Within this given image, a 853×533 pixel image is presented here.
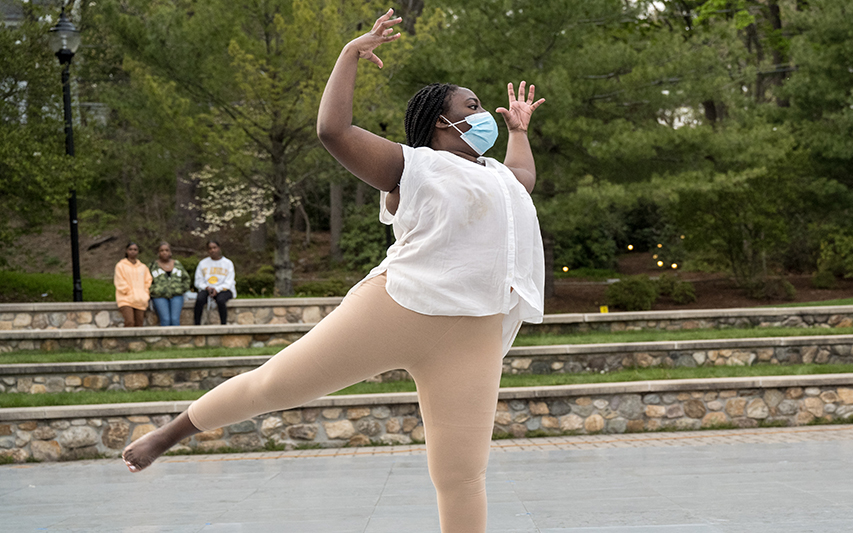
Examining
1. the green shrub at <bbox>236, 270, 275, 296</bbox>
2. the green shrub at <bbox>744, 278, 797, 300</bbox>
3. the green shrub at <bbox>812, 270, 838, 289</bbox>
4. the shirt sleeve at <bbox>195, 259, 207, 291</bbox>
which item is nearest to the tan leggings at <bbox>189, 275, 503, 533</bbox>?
the shirt sleeve at <bbox>195, 259, 207, 291</bbox>

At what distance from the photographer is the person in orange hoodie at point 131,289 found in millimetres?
10547

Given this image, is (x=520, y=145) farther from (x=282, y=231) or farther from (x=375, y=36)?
(x=282, y=231)

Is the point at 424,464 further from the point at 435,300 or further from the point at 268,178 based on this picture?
the point at 268,178

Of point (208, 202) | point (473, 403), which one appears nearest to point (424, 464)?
point (473, 403)

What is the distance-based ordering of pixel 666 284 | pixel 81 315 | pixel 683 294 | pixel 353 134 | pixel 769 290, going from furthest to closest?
pixel 666 284, pixel 769 290, pixel 683 294, pixel 81 315, pixel 353 134

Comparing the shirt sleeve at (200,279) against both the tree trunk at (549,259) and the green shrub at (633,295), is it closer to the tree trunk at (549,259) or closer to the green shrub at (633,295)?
the tree trunk at (549,259)

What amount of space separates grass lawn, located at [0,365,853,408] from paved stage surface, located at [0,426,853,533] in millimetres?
902

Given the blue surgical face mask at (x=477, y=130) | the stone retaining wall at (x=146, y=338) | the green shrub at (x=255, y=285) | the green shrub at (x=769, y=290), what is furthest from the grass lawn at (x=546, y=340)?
the blue surgical face mask at (x=477, y=130)

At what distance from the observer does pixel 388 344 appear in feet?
7.11

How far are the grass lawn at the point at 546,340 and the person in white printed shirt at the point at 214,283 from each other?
54.9 inches

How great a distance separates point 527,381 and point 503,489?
352cm

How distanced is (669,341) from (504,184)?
7.71 m

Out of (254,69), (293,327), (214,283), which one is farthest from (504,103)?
(293,327)

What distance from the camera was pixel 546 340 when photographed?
9914mm
